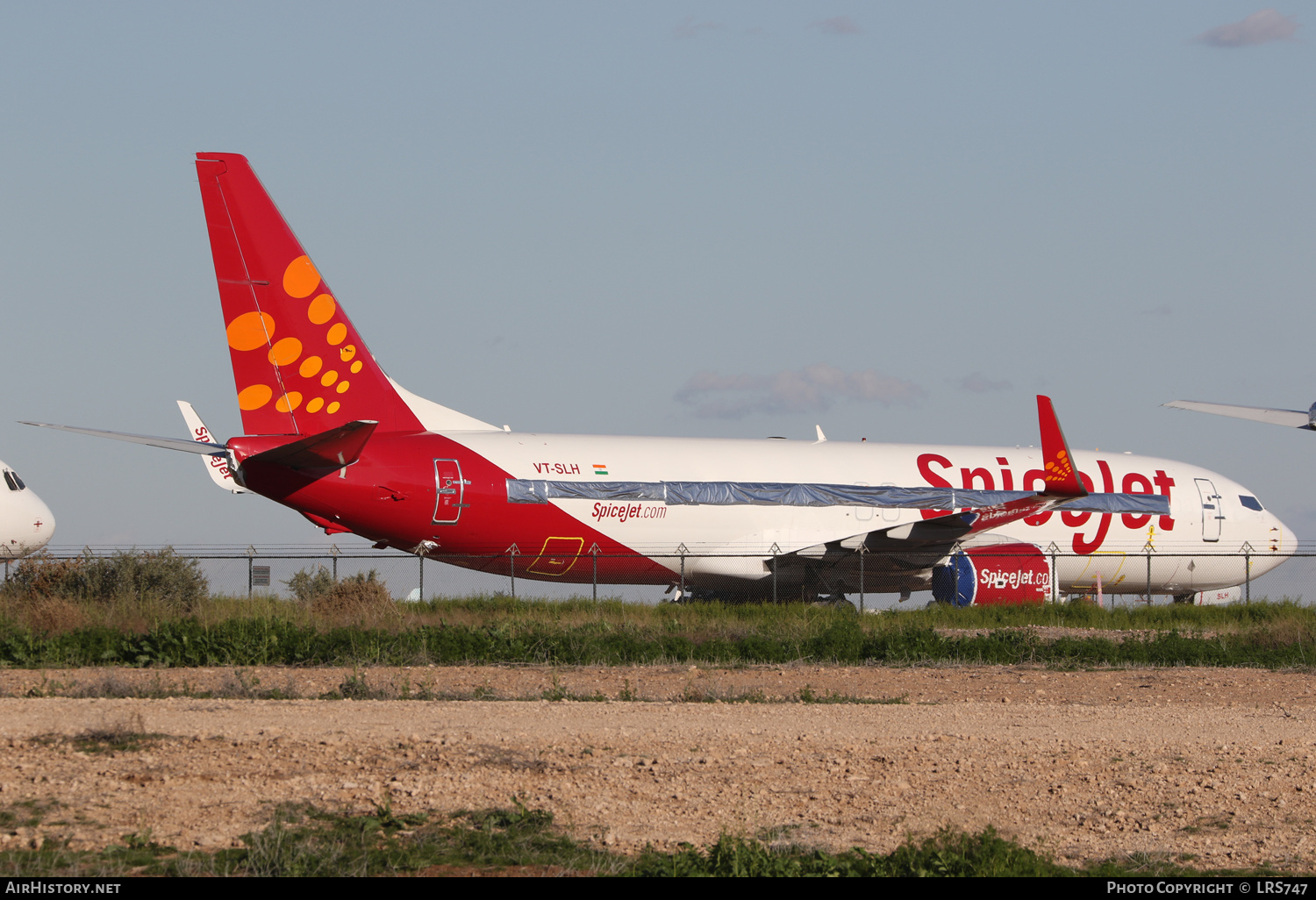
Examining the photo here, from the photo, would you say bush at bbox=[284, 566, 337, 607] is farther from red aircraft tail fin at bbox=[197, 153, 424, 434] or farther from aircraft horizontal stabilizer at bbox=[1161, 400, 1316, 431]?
aircraft horizontal stabilizer at bbox=[1161, 400, 1316, 431]

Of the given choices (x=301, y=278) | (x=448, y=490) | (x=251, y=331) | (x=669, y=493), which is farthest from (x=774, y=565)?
(x=251, y=331)

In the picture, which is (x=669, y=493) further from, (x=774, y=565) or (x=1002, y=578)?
(x=1002, y=578)

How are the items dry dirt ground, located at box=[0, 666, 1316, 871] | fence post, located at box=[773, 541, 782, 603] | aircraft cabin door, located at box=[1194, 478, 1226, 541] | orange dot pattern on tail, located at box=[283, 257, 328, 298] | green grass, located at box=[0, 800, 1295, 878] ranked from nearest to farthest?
green grass, located at box=[0, 800, 1295, 878], dry dirt ground, located at box=[0, 666, 1316, 871], orange dot pattern on tail, located at box=[283, 257, 328, 298], fence post, located at box=[773, 541, 782, 603], aircraft cabin door, located at box=[1194, 478, 1226, 541]

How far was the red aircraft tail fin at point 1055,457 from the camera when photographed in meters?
24.6

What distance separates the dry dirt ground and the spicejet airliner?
10.1m

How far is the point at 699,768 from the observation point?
9547 millimetres

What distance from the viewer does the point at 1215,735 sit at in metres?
11.8

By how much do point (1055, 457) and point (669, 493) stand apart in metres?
7.30

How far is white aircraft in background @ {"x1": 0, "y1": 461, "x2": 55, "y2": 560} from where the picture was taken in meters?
30.1

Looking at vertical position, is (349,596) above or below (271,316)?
below

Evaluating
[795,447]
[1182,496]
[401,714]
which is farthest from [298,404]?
[1182,496]

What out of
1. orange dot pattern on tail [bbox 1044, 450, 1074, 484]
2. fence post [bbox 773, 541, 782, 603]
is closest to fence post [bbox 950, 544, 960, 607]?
orange dot pattern on tail [bbox 1044, 450, 1074, 484]

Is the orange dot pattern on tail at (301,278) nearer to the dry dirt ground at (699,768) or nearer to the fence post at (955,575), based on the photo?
the dry dirt ground at (699,768)

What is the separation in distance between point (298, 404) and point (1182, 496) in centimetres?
1993
